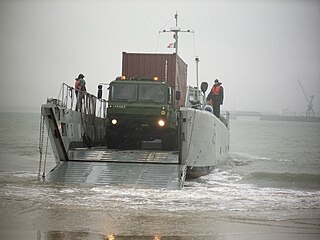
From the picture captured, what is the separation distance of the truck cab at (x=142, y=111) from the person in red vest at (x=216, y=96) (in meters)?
3.33

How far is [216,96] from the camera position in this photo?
1841 centimetres

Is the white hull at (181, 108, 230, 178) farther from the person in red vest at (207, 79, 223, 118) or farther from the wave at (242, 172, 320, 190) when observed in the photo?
the person in red vest at (207, 79, 223, 118)

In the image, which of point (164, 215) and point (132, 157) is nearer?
point (164, 215)

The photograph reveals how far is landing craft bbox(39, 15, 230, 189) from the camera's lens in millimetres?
12320

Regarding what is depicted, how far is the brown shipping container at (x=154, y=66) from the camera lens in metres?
16.6

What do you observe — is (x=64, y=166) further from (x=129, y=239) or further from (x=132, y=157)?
(x=129, y=239)

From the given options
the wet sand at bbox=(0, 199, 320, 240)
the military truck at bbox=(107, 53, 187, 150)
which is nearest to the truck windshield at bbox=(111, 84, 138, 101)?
the military truck at bbox=(107, 53, 187, 150)

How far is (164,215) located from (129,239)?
180 centimetres

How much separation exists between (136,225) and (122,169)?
4837 millimetres

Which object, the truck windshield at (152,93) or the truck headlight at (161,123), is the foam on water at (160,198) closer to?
the truck headlight at (161,123)

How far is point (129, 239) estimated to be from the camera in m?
6.75

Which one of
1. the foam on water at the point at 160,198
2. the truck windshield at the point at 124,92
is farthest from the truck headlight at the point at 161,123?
the foam on water at the point at 160,198

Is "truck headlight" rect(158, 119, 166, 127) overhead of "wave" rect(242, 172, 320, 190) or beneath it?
overhead

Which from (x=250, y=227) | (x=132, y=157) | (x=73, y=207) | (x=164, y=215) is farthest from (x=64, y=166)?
(x=250, y=227)
